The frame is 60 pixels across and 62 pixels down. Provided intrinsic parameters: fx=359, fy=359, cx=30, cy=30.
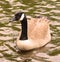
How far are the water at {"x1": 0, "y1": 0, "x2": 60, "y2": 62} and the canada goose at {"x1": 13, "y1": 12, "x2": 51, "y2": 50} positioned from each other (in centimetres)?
20

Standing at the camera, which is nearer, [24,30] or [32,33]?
[24,30]

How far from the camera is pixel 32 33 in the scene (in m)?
12.8

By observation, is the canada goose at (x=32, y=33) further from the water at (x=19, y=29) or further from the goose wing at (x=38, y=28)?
the water at (x=19, y=29)

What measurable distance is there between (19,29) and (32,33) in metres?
1.13

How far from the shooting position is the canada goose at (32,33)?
40.5 feet

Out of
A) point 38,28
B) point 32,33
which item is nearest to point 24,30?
point 32,33

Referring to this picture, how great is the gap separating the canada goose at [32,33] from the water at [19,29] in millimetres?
200

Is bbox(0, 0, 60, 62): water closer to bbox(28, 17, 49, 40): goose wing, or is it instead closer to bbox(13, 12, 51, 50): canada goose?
bbox(13, 12, 51, 50): canada goose

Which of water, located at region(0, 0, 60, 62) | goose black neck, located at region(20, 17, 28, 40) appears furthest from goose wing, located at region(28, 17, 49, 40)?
water, located at region(0, 0, 60, 62)

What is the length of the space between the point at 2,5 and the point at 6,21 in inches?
76.1

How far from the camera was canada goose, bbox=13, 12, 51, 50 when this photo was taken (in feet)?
40.5

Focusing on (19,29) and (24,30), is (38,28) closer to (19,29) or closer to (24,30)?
(24,30)

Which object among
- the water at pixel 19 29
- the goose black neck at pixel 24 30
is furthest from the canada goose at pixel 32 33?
the water at pixel 19 29

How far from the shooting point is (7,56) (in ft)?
38.5
